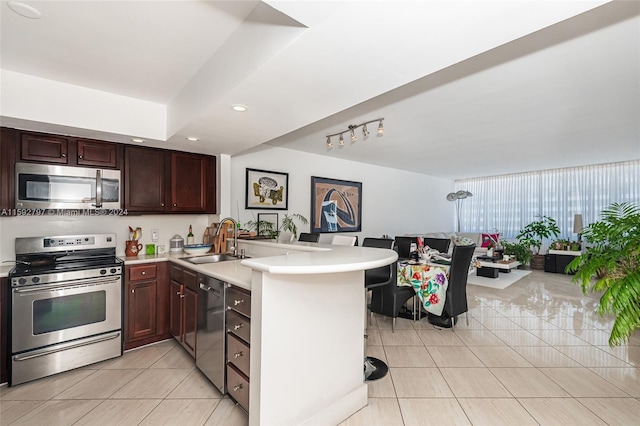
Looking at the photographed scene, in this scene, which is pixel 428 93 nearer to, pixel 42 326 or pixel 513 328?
pixel 513 328

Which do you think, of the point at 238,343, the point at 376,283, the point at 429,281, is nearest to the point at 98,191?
the point at 238,343

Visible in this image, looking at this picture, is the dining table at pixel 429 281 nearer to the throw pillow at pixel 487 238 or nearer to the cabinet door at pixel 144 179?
the cabinet door at pixel 144 179

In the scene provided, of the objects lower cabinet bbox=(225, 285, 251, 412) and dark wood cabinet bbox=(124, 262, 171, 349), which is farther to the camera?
dark wood cabinet bbox=(124, 262, 171, 349)

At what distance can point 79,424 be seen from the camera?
1.90m

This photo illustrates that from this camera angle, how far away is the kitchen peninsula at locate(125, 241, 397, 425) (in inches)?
63.6

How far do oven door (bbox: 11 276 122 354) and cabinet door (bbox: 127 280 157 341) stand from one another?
11 cm

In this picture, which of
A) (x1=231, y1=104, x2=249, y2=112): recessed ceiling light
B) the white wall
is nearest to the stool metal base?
(x1=231, y1=104, x2=249, y2=112): recessed ceiling light

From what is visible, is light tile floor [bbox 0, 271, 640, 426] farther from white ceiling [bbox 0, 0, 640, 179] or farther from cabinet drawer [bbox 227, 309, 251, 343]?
white ceiling [bbox 0, 0, 640, 179]

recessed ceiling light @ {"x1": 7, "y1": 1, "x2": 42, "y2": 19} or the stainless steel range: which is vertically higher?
recessed ceiling light @ {"x1": 7, "y1": 1, "x2": 42, "y2": 19}

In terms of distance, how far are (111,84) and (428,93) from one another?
2.83 m

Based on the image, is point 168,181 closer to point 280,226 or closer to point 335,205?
point 280,226

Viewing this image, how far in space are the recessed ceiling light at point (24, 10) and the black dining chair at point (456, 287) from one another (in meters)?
3.73

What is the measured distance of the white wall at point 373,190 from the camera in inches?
176

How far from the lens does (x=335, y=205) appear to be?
5.62 metres
